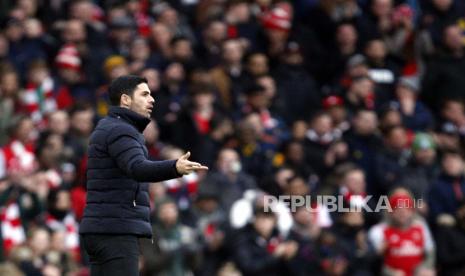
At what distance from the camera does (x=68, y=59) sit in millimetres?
15008

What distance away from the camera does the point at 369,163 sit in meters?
15.3

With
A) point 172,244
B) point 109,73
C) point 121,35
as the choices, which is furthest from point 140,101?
point 121,35

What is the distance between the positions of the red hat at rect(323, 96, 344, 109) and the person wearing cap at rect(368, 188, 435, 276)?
189cm

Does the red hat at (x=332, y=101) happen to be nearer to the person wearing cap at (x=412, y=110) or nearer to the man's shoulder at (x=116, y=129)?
the person wearing cap at (x=412, y=110)

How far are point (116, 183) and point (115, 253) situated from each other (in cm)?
45

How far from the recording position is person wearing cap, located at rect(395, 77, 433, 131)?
16.1 m

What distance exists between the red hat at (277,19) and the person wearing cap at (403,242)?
11.5ft

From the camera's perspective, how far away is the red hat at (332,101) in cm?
1578

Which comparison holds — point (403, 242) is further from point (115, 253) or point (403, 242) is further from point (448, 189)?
point (115, 253)

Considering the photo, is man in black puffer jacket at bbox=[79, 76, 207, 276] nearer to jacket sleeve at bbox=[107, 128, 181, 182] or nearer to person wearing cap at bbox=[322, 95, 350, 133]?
jacket sleeve at bbox=[107, 128, 181, 182]

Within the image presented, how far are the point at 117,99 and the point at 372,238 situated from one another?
624cm

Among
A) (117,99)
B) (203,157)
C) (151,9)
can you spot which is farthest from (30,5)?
(117,99)

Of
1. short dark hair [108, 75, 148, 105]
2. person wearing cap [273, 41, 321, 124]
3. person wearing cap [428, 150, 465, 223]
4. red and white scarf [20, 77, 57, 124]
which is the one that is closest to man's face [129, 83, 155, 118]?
short dark hair [108, 75, 148, 105]

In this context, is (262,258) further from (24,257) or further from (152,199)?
(24,257)
